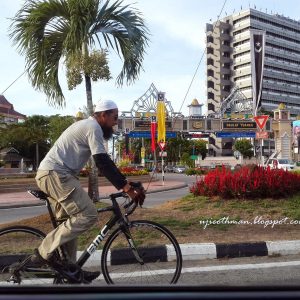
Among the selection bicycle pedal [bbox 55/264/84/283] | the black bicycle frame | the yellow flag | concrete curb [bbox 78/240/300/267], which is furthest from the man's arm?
the yellow flag

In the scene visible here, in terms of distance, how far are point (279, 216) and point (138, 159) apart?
304 feet

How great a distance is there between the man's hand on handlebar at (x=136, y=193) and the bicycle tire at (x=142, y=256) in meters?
0.28

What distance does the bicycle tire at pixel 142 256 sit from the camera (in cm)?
427

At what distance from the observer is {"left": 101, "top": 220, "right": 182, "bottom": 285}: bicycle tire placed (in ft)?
14.0

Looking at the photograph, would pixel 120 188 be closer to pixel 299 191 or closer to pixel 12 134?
pixel 299 191

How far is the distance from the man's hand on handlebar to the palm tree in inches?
205

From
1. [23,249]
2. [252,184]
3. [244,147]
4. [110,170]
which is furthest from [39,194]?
[244,147]

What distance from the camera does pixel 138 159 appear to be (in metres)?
102

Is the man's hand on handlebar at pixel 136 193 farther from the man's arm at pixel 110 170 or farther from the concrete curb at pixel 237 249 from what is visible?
the concrete curb at pixel 237 249

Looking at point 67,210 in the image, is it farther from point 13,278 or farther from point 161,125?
point 161,125

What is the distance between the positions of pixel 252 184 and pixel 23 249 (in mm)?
6622

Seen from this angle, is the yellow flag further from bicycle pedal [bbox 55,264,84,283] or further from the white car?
bicycle pedal [bbox 55,264,84,283]

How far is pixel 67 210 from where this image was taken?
13.7 ft

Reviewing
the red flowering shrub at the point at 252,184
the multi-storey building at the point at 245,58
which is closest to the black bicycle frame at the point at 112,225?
the red flowering shrub at the point at 252,184
